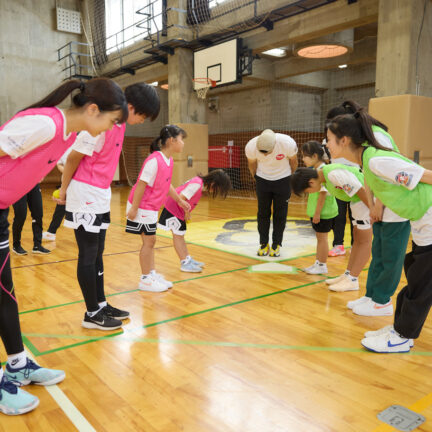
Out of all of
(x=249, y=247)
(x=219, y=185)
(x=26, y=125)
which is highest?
(x=26, y=125)

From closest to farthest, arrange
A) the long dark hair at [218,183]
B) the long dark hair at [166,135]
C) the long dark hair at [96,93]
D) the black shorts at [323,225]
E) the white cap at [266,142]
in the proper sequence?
the long dark hair at [96,93] < the long dark hair at [166,135] < the black shorts at [323,225] < the long dark hair at [218,183] < the white cap at [266,142]

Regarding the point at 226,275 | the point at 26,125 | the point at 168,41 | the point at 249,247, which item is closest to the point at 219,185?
the point at 226,275

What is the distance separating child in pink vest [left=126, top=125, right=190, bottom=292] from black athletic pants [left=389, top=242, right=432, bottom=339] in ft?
5.12

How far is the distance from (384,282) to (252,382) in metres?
1.01

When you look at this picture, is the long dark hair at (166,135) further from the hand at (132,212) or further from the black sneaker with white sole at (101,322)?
the black sneaker with white sole at (101,322)

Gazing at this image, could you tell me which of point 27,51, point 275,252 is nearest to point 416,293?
point 275,252

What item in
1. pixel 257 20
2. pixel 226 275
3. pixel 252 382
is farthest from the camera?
pixel 257 20

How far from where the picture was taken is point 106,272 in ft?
10.9

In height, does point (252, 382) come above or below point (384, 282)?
below

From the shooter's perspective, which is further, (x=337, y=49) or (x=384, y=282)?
(x=337, y=49)

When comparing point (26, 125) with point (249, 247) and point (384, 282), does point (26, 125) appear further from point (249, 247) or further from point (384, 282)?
point (249, 247)

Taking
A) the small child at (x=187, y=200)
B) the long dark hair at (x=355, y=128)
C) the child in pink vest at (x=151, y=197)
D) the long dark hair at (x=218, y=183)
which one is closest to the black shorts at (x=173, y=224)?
the small child at (x=187, y=200)

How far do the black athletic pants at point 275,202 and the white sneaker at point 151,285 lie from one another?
134 centimetres

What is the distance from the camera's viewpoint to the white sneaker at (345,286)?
109 inches
